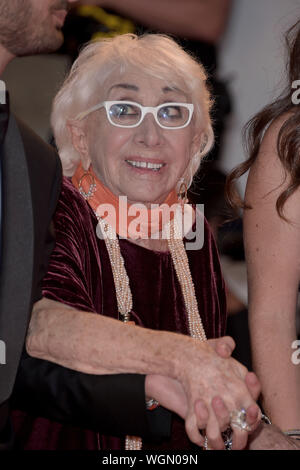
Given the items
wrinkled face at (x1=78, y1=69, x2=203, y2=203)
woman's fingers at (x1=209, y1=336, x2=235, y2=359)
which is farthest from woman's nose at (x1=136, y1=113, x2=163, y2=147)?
woman's fingers at (x1=209, y1=336, x2=235, y2=359)

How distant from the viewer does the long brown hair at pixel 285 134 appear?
60.4 inches

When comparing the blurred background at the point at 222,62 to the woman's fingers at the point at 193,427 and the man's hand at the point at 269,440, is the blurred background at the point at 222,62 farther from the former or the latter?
the woman's fingers at the point at 193,427

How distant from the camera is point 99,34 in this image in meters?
1.84

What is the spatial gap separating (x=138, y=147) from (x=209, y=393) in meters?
0.56

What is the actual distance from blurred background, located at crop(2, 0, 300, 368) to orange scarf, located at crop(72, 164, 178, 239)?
33cm

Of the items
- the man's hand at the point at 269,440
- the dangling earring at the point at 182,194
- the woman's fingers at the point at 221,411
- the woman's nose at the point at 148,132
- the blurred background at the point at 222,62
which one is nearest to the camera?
the woman's fingers at the point at 221,411

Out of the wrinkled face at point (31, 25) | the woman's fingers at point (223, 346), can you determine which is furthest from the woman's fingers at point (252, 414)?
the wrinkled face at point (31, 25)

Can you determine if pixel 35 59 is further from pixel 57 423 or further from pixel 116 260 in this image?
pixel 57 423

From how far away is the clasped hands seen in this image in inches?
46.0

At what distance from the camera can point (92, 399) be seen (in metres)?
1.26

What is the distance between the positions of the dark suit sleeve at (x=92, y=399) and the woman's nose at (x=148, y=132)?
0.51m
